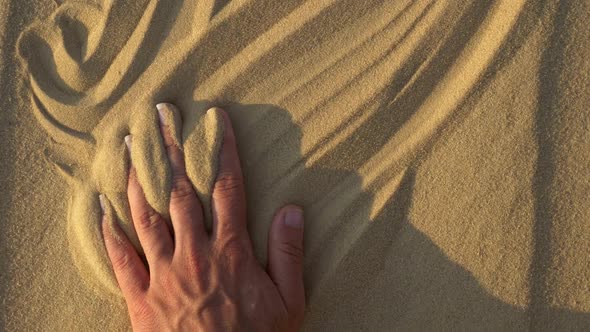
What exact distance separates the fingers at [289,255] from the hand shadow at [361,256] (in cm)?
4

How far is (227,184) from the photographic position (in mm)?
1759

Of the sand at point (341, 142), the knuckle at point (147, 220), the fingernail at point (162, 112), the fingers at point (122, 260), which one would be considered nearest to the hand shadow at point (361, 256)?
the sand at point (341, 142)

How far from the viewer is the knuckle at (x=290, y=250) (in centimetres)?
176

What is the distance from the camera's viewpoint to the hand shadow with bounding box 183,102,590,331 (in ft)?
5.77

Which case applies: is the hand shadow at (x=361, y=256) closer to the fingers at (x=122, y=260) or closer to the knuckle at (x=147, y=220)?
the knuckle at (x=147, y=220)

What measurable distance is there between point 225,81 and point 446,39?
0.78 m

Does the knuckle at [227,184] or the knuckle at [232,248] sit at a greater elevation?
the knuckle at [227,184]

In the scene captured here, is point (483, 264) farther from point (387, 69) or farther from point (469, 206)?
point (387, 69)

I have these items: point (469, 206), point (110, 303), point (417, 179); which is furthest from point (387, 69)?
point (110, 303)

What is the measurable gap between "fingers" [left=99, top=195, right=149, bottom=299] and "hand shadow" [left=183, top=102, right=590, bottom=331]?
52cm

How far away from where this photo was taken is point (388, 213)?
69.9 inches

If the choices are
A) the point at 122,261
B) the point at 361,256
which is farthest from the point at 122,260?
the point at 361,256

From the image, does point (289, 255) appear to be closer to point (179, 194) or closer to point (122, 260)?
point (179, 194)

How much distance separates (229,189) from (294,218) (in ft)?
0.81
